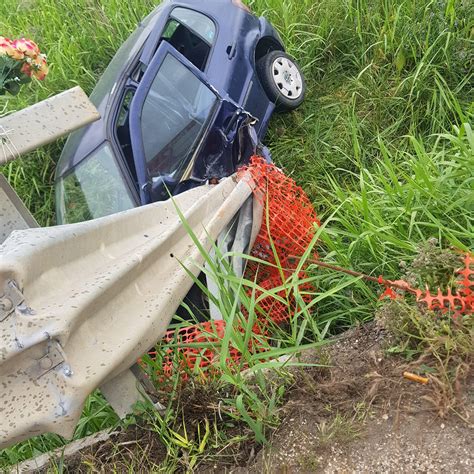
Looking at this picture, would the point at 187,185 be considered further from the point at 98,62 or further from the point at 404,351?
the point at 98,62

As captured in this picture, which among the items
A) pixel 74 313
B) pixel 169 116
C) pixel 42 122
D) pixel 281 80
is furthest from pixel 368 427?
pixel 281 80

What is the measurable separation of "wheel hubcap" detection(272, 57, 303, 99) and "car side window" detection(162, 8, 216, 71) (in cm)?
51

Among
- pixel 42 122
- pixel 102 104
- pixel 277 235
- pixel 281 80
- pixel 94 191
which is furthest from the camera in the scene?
pixel 281 80

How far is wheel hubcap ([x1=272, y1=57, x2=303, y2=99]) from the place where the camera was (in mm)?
4219

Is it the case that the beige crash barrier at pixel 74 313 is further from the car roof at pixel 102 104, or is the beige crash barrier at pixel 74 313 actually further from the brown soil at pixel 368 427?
the car roof at pixel 102 104

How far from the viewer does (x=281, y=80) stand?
4230 mm

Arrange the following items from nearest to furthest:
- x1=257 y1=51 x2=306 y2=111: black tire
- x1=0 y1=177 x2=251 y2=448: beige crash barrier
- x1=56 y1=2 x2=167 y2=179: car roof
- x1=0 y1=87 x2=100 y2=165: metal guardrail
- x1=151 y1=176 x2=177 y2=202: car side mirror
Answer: x1=0 y1=177 x2=251 y2=448: beige crash barrier < x1=0 y1=87 x2=100 y2=165: metal guardrail < x1=151 y1=176 x2=177 y2=202: car side mirror < x1=56 y1=2 x2=167 y2=179: car roof < x1=257 y1=51 x2=306 y2=111: black tire

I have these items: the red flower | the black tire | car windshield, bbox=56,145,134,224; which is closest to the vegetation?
the black tire

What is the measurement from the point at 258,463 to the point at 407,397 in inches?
19.4

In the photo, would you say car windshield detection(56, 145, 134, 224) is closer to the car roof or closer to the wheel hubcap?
the car roof

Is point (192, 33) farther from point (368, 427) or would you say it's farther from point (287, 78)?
point (368, 427)

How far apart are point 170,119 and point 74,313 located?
2248 mm

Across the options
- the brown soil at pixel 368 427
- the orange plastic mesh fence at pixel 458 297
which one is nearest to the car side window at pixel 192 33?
the orange plastic mesh fence at pixel 458 297

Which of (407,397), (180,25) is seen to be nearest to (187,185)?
(180,25)
